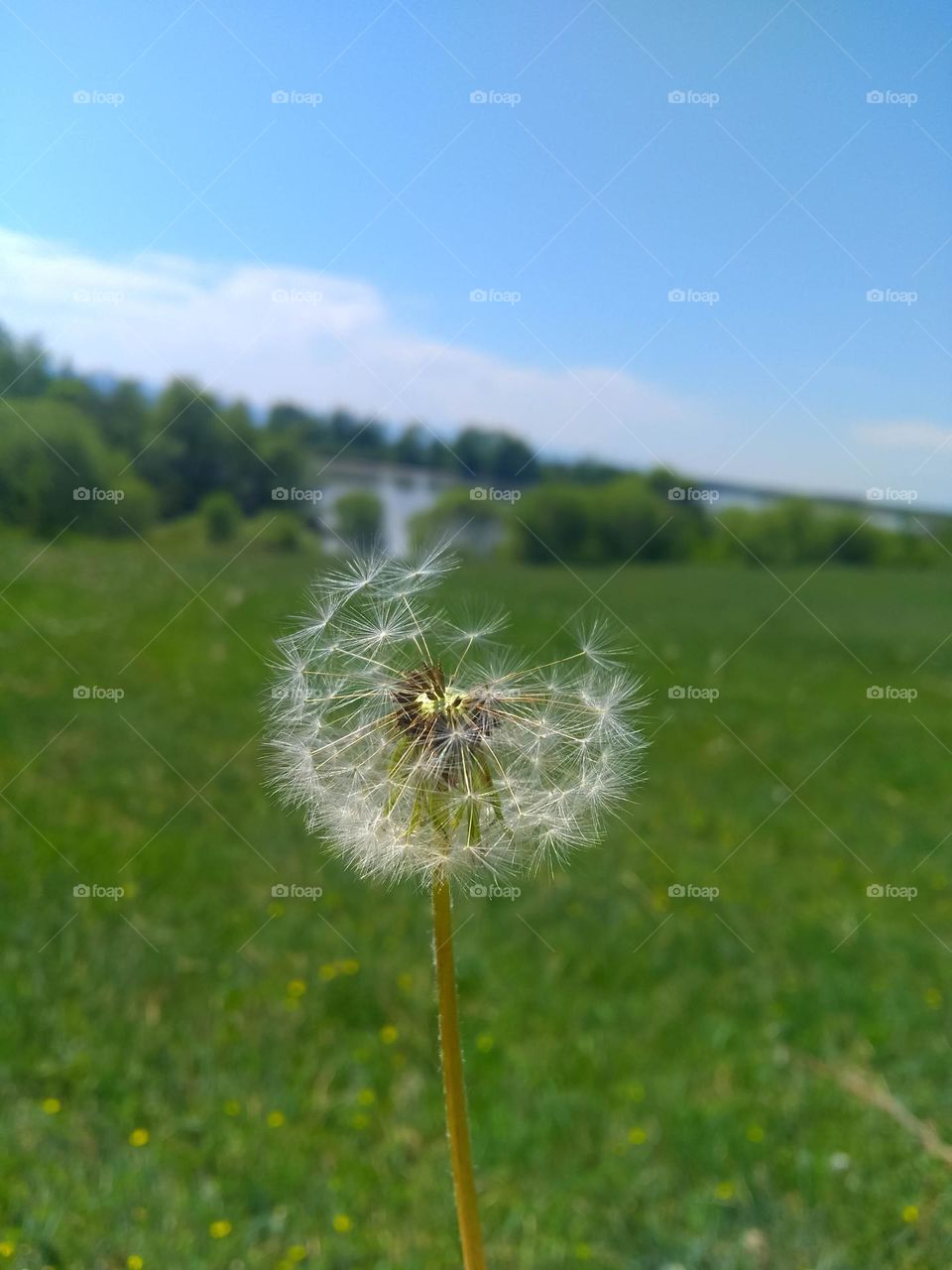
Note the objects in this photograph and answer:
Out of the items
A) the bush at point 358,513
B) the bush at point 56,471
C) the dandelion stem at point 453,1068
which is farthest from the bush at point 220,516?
the dandelion stem at point 453,1068

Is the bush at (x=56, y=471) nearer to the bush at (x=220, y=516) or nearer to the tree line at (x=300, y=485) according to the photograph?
the tree line at (x=300, y=485)

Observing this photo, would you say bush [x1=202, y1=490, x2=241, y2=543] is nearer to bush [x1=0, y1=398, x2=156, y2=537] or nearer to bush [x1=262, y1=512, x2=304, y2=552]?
bush [x1=262, y1=512, x2=304, y2=552]

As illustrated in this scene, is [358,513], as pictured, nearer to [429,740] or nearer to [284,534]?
[284,534]

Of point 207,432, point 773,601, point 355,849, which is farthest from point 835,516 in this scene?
point 355,849

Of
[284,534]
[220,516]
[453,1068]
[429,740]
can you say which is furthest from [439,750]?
[220,516]

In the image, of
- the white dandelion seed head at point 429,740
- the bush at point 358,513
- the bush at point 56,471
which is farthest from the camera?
the bush at point 358,513

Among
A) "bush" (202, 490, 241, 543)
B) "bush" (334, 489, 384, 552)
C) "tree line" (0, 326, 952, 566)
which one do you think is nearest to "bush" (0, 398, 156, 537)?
"tree line" (0, 326, 952, 566)

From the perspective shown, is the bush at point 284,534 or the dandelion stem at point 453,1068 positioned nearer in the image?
the dandelion stem at point 453,1068

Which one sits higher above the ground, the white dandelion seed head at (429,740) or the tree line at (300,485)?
the tree line at (300,485)
